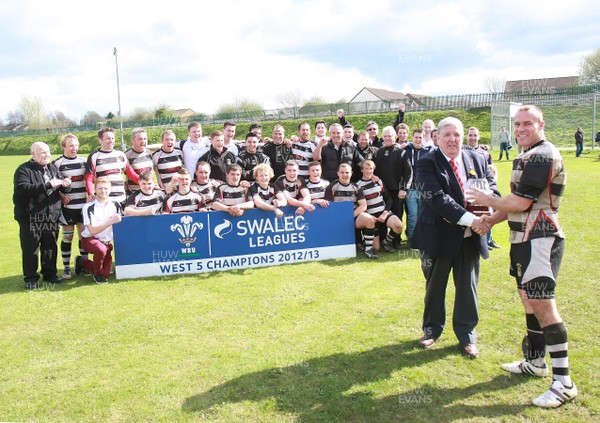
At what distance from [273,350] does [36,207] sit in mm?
4448

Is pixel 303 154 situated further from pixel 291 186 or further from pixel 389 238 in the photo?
pixel 389 238

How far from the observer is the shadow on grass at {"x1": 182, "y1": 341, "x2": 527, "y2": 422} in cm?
339

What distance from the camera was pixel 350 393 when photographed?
368 centimetres

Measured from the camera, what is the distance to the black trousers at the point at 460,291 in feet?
14.0

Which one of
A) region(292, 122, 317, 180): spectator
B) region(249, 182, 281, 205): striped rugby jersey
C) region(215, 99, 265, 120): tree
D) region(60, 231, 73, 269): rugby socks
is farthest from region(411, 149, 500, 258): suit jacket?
region(215, 99, 265, 120): tree

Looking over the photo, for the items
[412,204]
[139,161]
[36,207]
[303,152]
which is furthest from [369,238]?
[36,207]

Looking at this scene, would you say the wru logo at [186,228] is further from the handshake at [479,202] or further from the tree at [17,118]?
the tree at [17,118]

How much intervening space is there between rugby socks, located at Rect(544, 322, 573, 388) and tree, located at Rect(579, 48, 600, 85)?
57.4m

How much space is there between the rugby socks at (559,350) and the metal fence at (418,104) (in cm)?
2886

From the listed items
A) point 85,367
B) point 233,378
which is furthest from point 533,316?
point 85,367

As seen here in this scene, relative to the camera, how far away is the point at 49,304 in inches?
238

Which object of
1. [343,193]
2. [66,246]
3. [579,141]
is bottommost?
[66,246]

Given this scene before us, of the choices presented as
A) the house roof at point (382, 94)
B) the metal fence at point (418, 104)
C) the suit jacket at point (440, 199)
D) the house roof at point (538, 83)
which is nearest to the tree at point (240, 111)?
the metal fence at point (418, 104)

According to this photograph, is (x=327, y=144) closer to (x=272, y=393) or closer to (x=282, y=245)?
(x=282, y=245)
